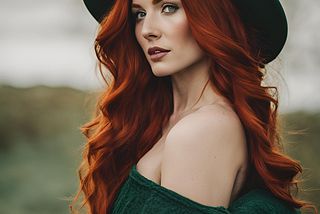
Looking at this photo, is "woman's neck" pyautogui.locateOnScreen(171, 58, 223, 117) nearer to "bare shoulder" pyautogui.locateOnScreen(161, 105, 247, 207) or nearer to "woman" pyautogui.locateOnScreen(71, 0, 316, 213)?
"woman" pyautogui.locateOnScreen(71, 0, 316, 213)

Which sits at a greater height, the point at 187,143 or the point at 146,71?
the point at 146,71

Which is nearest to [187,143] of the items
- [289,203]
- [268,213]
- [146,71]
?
[268,213]

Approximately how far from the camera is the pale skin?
3.08 ft

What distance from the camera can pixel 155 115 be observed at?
1.74 meters

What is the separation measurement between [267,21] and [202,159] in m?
0.81

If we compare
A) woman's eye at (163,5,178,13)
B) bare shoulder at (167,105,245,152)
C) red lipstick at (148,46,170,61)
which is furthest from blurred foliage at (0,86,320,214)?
bare shoulder at (167,105,245,152)

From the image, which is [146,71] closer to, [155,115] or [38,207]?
[155,115]

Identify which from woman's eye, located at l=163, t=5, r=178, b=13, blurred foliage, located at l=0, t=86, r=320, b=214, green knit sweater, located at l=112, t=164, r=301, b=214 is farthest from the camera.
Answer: blurred foliage, located at l=0, t=86, r=320, b=214

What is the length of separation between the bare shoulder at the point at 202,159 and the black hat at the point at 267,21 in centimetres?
58

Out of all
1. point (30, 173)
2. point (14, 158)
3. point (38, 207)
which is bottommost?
point (38, 207)

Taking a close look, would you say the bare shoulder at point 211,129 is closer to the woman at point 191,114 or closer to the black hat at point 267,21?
the woman at point 191,114

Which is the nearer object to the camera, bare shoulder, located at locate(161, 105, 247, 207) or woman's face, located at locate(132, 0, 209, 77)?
bare shoulder, located at locate(161, 105, 247, 207)

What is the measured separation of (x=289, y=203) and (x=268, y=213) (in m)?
0.20

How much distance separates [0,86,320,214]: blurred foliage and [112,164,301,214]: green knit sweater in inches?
112
